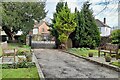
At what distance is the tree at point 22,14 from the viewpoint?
26.5 m

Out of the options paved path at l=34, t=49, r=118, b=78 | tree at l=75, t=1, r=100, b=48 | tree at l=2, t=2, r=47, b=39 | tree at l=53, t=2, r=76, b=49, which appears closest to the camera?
paved path at l=34, t=49, r=118, b=78

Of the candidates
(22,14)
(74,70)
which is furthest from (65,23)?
(74,70)

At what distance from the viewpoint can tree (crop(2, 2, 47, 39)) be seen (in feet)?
86.9

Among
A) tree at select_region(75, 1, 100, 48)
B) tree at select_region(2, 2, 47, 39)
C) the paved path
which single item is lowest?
the paved path

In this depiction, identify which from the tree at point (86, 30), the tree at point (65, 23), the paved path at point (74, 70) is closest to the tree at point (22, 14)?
the tree at point (65, 23)

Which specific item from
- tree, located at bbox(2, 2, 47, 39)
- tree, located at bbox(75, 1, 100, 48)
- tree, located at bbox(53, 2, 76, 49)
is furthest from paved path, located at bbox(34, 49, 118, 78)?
tree, located at bbox(2, 2, 47, 39)

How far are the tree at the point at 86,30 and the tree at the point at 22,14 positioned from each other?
8584 mm

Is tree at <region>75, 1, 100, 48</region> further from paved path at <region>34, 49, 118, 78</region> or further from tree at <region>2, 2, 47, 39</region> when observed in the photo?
paved path at <region>34, 49, 118, 78</region>

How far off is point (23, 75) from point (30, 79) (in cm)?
63

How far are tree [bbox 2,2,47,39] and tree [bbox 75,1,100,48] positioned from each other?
8.58 metres

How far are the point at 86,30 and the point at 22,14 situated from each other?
10489 millimetres

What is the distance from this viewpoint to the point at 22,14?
28625mm

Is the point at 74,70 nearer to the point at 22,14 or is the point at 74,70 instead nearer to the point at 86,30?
the point at 86,30

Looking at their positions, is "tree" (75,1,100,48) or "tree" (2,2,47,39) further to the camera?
"tree" (2,2,47,39)
